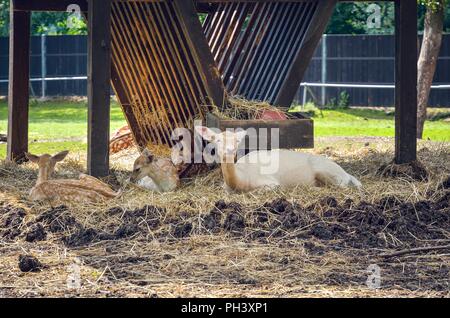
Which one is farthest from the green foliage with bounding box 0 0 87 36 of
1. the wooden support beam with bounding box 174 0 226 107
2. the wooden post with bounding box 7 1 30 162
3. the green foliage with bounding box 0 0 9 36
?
the wooden support beam with bounding box 174 0 226 107

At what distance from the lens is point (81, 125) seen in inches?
863

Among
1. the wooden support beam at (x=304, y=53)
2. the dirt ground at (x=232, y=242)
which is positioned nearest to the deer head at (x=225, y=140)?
the dirt ground at (x=232, y=242)

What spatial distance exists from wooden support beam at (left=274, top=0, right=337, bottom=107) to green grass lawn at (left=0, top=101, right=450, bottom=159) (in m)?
5.28

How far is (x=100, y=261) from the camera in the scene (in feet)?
25.1

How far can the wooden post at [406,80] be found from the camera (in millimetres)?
11570

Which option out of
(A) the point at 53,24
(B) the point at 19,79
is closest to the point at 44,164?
(B) the point at 19,79

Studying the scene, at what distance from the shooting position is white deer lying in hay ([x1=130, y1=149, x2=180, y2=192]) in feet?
34.7

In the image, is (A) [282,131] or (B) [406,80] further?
(B) [406,80]

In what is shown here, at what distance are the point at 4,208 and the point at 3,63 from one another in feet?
78.2

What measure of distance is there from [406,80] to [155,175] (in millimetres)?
3300

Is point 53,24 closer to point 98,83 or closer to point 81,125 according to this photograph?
point 81,125

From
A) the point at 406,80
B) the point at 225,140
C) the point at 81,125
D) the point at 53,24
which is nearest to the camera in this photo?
the point at 225,140

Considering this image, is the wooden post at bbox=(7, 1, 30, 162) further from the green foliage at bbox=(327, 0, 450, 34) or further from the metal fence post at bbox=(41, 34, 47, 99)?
the metal fence post at bbox=(41, 34, 47, 99)
